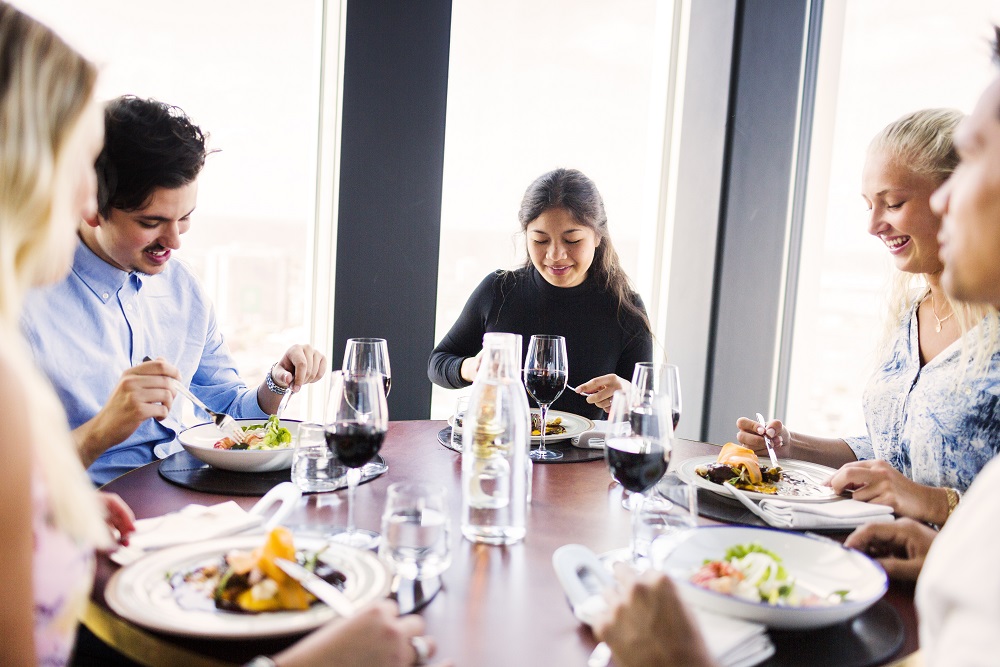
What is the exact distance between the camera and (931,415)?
170 centimetres

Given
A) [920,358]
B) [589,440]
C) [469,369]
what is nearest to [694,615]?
[589,440]

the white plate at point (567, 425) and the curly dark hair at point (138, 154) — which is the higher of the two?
the curly dark hair at point (138, 154)

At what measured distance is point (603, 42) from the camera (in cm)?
359

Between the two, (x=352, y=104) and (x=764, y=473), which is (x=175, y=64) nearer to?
(x=352, y=104)

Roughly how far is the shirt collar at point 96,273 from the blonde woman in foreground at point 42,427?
→ 0.90m

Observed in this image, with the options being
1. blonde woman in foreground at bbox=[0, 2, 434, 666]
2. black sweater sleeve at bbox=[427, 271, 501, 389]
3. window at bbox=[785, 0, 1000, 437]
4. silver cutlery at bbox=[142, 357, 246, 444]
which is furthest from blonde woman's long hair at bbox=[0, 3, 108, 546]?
window at bbox=[785, 0, 1000, 437]

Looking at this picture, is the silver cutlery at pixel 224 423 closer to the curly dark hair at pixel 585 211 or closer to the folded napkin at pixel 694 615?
the folded napkin at pixel 694 615

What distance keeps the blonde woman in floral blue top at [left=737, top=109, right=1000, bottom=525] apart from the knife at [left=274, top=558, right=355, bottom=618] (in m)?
1.12

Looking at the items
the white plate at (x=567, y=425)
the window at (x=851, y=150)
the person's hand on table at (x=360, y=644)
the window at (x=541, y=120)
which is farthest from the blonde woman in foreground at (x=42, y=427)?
the window at (x=851, y=150)

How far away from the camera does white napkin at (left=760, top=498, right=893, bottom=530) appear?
1.25 metres

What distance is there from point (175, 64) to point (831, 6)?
2.71 metres

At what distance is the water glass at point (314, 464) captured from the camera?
1.33 metres

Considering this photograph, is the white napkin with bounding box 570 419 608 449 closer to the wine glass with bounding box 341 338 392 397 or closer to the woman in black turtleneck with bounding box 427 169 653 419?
the wine glass with bounding box 341 338 392 397

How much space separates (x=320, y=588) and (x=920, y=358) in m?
Result: 1.57
